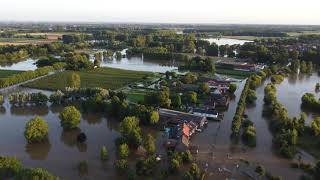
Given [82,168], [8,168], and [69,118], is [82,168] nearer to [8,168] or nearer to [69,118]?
[8,168]

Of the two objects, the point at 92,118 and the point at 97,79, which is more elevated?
the point at 97,79

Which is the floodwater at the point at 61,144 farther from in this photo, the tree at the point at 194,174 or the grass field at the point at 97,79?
the grass field at the point at 97,79

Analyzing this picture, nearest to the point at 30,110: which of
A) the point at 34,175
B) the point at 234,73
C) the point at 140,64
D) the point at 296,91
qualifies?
the point at 34,175

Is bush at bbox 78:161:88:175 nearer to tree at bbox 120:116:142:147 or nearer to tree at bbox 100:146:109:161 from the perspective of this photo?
tree at bbox 100:146:109:161

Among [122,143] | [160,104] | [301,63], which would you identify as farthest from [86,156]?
[301,63]

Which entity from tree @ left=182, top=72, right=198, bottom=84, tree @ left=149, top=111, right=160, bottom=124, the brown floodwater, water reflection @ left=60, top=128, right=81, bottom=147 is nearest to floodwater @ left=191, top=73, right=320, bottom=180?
the brown floodwater

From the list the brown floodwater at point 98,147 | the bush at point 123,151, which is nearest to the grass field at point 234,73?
the brown floodwater at point 98,147

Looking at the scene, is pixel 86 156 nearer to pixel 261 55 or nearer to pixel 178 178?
pixel 178 178
